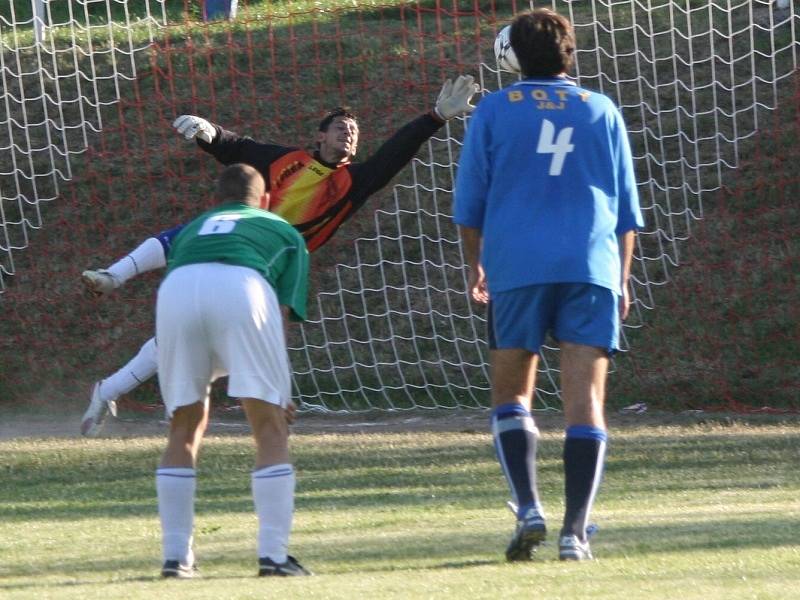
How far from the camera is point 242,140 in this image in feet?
27.5

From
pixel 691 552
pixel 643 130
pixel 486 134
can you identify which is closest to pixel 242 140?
pixel 486 134

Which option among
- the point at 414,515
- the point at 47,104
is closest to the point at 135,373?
the point at 414,515

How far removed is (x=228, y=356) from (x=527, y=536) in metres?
1.18

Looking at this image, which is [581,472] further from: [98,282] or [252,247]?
[98,282]

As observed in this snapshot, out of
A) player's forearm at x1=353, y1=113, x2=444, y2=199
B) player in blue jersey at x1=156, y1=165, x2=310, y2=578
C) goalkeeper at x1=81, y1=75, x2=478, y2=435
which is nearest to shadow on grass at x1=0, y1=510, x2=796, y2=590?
player in blue jersey at x1=156, y1=165, x2=310, y2=578

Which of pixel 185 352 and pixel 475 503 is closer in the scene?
pixel 185 352

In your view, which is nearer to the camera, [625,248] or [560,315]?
[560,315]

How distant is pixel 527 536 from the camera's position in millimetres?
5027

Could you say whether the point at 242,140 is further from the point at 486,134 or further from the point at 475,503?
the point at 486,134

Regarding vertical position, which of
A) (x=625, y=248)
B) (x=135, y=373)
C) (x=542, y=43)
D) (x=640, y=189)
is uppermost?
(x=542, y=43)

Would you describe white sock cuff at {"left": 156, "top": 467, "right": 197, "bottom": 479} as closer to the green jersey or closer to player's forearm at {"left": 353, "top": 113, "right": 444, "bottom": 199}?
the green jersey

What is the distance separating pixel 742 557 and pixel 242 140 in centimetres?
426

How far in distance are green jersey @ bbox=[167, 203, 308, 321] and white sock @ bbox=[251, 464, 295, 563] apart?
0.62 meters

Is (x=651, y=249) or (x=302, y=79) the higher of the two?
(x=302, y=79)
